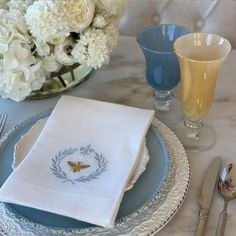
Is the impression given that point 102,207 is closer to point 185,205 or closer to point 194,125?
point 185,205

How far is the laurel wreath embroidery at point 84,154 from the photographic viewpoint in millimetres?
596

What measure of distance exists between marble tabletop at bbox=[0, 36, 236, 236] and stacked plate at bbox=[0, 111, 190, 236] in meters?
0.03

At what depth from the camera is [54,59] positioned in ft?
2.42

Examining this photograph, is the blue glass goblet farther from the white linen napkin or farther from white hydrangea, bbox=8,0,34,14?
white hydrangea, bbox=8,0,34,14

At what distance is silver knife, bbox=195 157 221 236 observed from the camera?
56 cm

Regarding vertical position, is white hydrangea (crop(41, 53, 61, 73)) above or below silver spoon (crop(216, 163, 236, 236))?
above

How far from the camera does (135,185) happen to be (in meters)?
0.60

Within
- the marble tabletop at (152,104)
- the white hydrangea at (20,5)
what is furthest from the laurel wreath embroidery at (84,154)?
the white hydrangea at (20,5)

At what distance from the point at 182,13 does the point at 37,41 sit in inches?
20.3

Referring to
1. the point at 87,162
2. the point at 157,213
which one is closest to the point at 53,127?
the point at 87,162

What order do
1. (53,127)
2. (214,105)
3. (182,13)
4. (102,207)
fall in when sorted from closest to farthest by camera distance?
(102,207), (53,127), (214,105), (182,13)

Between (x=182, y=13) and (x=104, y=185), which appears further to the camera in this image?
(x=182, y=13)

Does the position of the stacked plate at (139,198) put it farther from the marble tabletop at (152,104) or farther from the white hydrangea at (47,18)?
the white hydrangea at (47,18)

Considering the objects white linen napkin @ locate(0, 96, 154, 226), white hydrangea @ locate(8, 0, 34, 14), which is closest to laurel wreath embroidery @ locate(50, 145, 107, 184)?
white linen napkin @ locate(0, 96, 154, 226)
